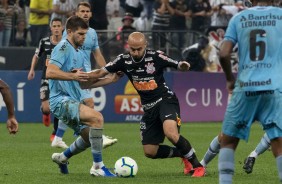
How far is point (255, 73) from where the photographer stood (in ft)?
30.2

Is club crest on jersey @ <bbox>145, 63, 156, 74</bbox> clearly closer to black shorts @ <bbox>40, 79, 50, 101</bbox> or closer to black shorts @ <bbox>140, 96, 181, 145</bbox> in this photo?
black shorts @ <bbox>140, 96, 181, 145</bbox>

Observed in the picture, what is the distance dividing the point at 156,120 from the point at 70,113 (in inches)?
48.5

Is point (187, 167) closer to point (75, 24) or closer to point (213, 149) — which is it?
point (213, 149)

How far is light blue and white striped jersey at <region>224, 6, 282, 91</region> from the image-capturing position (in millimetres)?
9203

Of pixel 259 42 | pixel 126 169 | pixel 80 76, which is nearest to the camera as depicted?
pixel 259 42

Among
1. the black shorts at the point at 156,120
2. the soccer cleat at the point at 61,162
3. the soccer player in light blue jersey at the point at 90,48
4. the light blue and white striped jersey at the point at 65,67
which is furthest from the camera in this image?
the soccer player in light blue jersey at the point at 90,48

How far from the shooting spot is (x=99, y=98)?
2283 centimetres

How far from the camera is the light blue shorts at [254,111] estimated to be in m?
9.26

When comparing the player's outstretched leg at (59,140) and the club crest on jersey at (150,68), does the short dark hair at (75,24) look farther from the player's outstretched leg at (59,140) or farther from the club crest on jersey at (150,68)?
the player's outstretched leg at (59,140)

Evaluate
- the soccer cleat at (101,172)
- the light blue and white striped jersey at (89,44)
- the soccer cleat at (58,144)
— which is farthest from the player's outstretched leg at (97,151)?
the soccer cleat at (58,144)


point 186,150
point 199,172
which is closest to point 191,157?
point 186,150

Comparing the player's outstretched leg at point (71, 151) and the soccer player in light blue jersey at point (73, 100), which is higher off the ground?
the soccer player in light blue jersey at point (73, 100)

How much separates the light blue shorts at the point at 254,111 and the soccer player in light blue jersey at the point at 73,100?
3056mm

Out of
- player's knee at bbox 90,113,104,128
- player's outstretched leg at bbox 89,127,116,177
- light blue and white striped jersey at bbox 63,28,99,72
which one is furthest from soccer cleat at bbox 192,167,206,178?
light blue and white striped jersey at bbox 63,28,99,72
